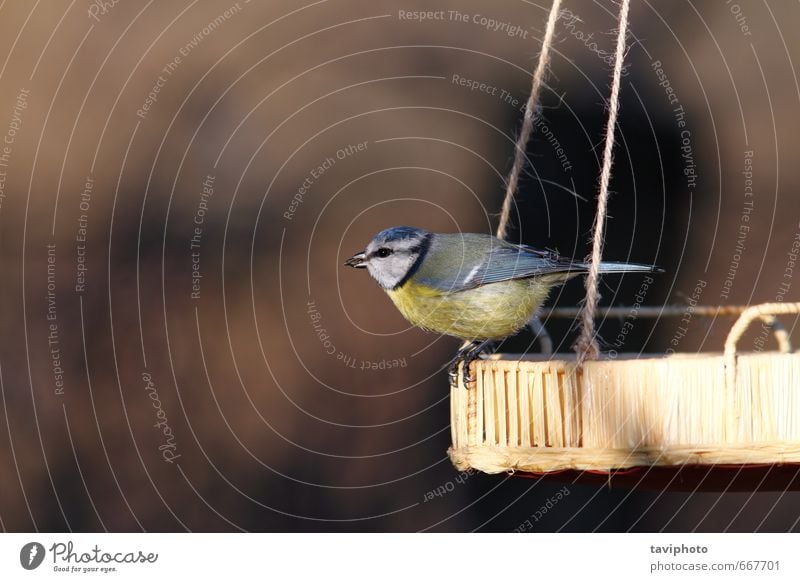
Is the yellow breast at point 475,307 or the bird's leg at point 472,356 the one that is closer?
the bird's leg at point 472,356

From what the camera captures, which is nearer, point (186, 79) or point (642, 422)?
point (642, 422)

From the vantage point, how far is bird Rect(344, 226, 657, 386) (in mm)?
1911

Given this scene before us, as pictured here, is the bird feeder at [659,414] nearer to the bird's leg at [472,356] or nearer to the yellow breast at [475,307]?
the bird's leg at [472,356]

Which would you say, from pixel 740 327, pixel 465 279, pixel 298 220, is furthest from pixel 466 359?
pixel 298 220

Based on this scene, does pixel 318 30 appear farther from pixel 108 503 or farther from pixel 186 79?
pixel 108 503

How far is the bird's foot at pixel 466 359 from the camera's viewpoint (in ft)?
5.60

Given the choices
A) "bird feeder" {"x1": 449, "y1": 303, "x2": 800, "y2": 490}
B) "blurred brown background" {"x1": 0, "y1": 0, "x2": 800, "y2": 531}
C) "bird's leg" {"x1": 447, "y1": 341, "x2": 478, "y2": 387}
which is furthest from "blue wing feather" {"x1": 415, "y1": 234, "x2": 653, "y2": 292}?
"blurred brown background" {"x1": 0, "y1": 0, "x2": 800, "y2": 531}

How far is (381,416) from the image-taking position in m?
3.26

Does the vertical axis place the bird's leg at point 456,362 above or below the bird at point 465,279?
below

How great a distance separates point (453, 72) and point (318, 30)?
54cm

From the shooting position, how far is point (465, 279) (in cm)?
195

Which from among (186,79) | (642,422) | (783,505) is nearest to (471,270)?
(642,422)

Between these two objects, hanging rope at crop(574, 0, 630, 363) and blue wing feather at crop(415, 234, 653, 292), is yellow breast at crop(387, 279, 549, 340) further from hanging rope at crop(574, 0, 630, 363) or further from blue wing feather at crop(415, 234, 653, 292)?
hanging rope at crop(574, 0, 630, 363)

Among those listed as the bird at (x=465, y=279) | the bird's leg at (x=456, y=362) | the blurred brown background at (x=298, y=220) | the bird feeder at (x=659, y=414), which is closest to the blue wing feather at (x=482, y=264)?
the bird at (x=465, y=279)
